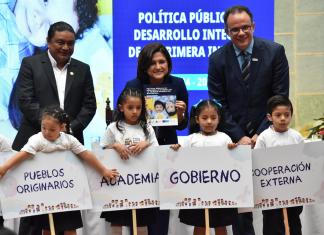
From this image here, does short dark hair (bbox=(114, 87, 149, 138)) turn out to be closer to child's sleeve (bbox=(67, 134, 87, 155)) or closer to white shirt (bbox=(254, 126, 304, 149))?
child's sleeve (bbox=(67, 134, 87, 155))

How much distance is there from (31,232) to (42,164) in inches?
22.8

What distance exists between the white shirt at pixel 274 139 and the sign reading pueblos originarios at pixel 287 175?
0.33 ft

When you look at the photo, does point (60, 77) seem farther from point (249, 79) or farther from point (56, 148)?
point (249, 79)

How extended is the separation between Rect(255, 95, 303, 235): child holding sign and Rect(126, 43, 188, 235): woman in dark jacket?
597 millimetres

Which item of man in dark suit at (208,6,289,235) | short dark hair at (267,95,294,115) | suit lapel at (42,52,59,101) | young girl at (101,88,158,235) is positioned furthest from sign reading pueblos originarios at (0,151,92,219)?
short dark hair at (267,95,294,115)

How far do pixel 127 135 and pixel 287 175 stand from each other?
3.66 ft

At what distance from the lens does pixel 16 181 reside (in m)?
4.04

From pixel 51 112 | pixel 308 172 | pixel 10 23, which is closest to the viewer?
pixel 51 112

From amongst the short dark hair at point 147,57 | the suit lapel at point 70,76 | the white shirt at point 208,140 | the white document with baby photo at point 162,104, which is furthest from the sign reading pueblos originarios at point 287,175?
the suit lapel at point 70,76

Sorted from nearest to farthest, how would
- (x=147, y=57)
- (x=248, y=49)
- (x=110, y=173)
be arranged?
(x=110, y=173) < (x=147, y=57) < (x=248, y=49)

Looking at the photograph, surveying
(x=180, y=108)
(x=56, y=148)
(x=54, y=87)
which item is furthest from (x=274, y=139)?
(x=54, y=87)

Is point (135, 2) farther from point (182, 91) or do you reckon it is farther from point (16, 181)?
point (16, 181)

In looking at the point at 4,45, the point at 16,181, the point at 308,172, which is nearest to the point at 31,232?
the point at 16,181

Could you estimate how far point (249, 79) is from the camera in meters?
4.44
